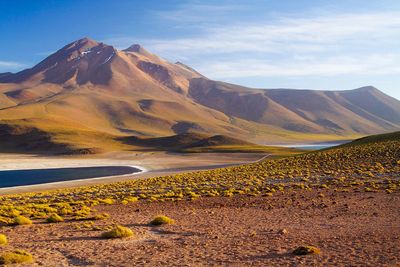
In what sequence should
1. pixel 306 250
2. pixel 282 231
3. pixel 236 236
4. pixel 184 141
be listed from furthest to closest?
pixel 184 141
pixel 282 231
pixel 236 236
pixel 306 250

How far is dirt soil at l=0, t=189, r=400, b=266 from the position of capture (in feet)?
43.9

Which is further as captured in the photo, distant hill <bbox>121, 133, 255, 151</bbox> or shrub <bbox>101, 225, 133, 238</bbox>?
distant hill <bbox>121, 133, 255, 151</bbox>

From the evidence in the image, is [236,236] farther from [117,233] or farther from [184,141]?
[184,141]

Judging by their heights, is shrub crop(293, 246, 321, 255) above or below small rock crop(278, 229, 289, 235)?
above

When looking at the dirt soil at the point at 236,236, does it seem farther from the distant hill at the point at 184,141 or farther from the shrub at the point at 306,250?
the distant hill at the point at 184,141

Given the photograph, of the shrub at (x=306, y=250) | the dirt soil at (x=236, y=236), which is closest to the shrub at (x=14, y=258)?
the dirt soil at (x=236, y=236)

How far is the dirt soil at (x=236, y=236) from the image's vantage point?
1337 cm

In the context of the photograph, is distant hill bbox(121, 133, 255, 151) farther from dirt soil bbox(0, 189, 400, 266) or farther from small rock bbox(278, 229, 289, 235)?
small rock bbox(278, 229, 289, 235)

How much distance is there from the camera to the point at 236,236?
16.8 m

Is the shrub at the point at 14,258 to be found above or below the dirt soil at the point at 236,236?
above

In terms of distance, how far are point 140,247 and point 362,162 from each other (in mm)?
40793

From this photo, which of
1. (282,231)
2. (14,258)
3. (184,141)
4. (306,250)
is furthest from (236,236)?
(184,141)

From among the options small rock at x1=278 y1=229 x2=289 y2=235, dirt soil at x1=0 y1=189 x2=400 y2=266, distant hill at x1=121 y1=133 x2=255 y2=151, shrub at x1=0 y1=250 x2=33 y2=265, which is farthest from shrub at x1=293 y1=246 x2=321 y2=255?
distant hill at x1=121 y1=133 x2=255 y2=151

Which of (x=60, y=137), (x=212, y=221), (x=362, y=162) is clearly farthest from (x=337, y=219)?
(x=60, y=137)
